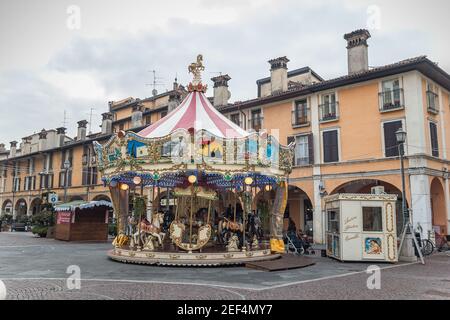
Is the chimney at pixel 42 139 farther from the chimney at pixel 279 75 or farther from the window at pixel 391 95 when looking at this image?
the window at pixel 391 95

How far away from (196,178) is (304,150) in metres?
14.0

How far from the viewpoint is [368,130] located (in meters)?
23.9

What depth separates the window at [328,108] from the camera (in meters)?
25.4

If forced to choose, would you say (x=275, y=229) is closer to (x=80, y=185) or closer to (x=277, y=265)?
(x=277, y=265)

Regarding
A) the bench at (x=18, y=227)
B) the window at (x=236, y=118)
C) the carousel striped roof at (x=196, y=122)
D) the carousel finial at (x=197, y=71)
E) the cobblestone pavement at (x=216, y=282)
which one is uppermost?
the window at (x=236, y=118)

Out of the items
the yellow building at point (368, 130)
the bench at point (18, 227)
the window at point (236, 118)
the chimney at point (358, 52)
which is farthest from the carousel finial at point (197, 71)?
the bench at point (18, 227)

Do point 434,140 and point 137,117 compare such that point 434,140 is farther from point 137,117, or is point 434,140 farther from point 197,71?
point 137,117

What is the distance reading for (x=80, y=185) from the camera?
4303 centimetres

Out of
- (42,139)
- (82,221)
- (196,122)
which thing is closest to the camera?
(196,122)

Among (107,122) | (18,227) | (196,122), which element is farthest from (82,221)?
(107,122)

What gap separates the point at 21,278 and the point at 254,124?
71.3ft

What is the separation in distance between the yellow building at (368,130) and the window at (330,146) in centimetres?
4

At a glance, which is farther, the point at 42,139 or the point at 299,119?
the point at 42,139
